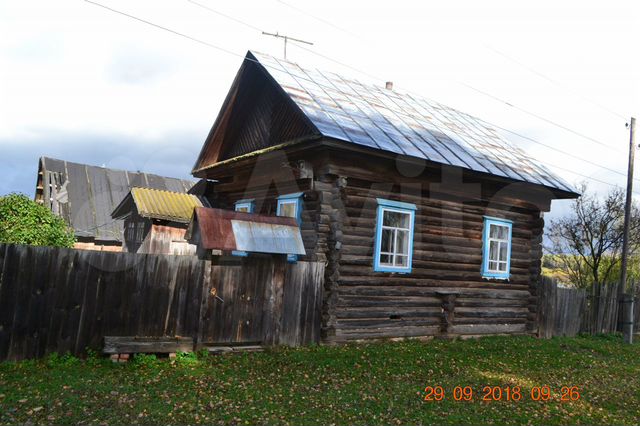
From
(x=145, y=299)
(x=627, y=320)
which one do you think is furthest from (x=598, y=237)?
(x=145, y=299)

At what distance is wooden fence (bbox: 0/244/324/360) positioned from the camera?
7.73 meters

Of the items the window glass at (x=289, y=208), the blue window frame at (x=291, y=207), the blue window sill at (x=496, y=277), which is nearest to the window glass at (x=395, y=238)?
the blue window frame at (x=291, y=207)

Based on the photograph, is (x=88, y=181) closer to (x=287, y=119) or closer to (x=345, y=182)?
(x=287, y=119)

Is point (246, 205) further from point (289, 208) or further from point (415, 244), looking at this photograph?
point (415, 244)

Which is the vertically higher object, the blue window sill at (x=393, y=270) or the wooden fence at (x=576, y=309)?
the blue window sill at (x=393, y=270)

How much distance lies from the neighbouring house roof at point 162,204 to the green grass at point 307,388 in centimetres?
796

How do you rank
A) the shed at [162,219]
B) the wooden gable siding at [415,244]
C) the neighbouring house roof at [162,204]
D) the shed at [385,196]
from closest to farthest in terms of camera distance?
1. the wooden gable siding at [415,244]
2. the shed at [385,196]
3. the neighbouring house roof at [162,204]
4. the shed at [162,219]

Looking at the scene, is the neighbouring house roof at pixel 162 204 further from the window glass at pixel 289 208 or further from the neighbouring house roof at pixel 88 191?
the neighbouring house roof at pixel 88 191

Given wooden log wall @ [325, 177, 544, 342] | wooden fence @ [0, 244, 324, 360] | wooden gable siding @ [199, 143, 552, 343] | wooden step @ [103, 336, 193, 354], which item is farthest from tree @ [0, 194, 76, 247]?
wooden log wall @ [325, 177, 544, 342]

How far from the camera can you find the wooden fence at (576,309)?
15.4 m

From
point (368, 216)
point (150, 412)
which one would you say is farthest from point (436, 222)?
point (150, 412)

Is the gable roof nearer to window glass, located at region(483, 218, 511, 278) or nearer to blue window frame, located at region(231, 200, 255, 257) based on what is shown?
window glass, located at region(483, 218, 511, 278)

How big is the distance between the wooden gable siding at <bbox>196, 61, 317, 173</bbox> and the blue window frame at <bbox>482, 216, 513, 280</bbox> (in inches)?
234

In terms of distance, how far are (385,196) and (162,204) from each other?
8175 millimetres
